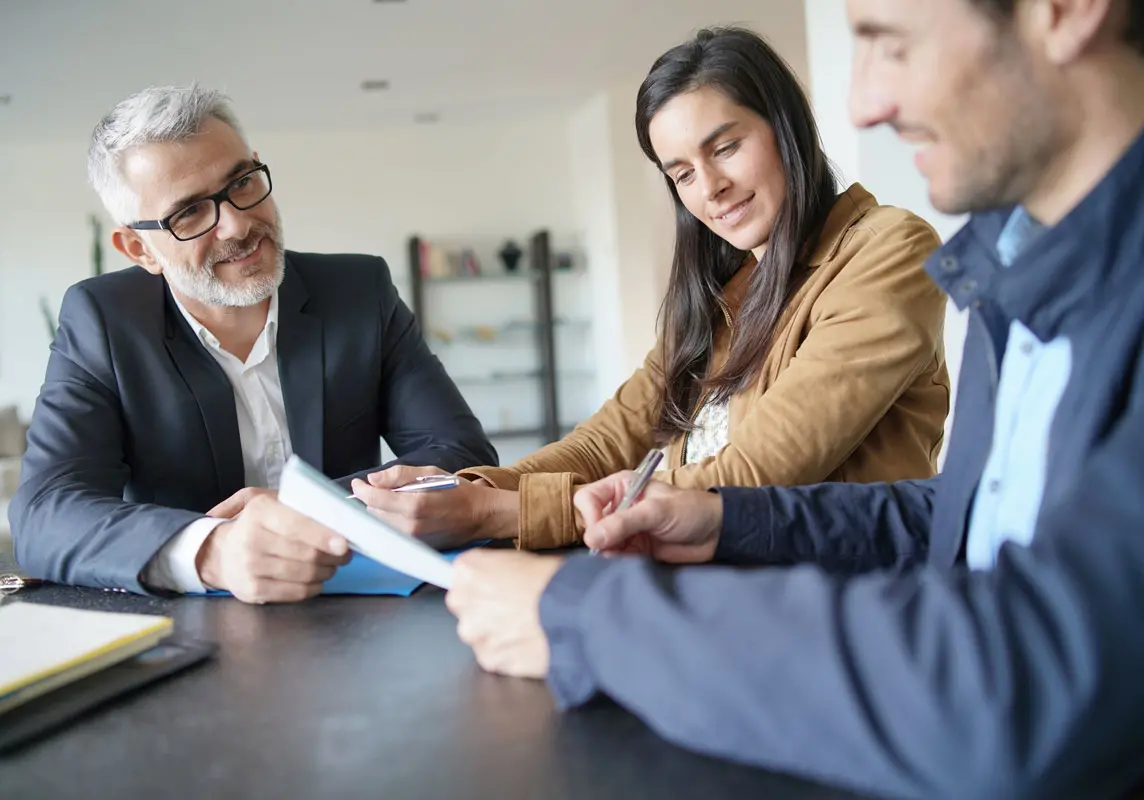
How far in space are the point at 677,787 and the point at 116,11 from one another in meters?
4.90

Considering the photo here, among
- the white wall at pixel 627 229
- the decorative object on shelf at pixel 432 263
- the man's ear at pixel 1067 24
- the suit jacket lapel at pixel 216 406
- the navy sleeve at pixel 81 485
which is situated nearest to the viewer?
the man's ear at pixel 1067 24

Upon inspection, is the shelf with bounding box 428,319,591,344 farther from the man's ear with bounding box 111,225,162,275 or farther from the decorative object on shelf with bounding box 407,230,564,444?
the man's ear with bounding box 111,225,162,275

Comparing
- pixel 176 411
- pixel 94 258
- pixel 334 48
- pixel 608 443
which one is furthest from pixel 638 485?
pixel 94 258

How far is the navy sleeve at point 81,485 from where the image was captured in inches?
48.5

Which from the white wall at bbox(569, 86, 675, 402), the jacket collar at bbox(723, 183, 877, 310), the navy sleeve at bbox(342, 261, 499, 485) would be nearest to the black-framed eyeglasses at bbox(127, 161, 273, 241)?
the navy sleeve at bbox(342, 261, 499, 485)

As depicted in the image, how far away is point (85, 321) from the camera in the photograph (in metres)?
1.75

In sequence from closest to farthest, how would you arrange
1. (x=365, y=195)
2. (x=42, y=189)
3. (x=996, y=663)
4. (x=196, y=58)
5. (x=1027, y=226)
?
(x=996, y=663)
(x=1027, y=226)
(x=196, y=58)
(x=42, y=189)
(x=365, y=195)

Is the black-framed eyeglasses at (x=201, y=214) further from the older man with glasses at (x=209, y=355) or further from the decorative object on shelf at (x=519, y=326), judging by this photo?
the decorative object on shelf at (x=519, y=326)

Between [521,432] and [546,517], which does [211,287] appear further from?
[521,432]

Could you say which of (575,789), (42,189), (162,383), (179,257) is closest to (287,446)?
(162,383)

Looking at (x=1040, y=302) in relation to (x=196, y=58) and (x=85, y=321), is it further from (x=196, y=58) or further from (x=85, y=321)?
(x=196, y=58)

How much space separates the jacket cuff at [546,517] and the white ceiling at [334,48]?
12.8ft

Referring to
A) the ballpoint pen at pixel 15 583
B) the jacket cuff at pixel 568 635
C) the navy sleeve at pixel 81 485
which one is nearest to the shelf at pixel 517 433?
the navy sleeve at pixel 81 485

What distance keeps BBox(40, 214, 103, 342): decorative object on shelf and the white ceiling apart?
2.51 feet
